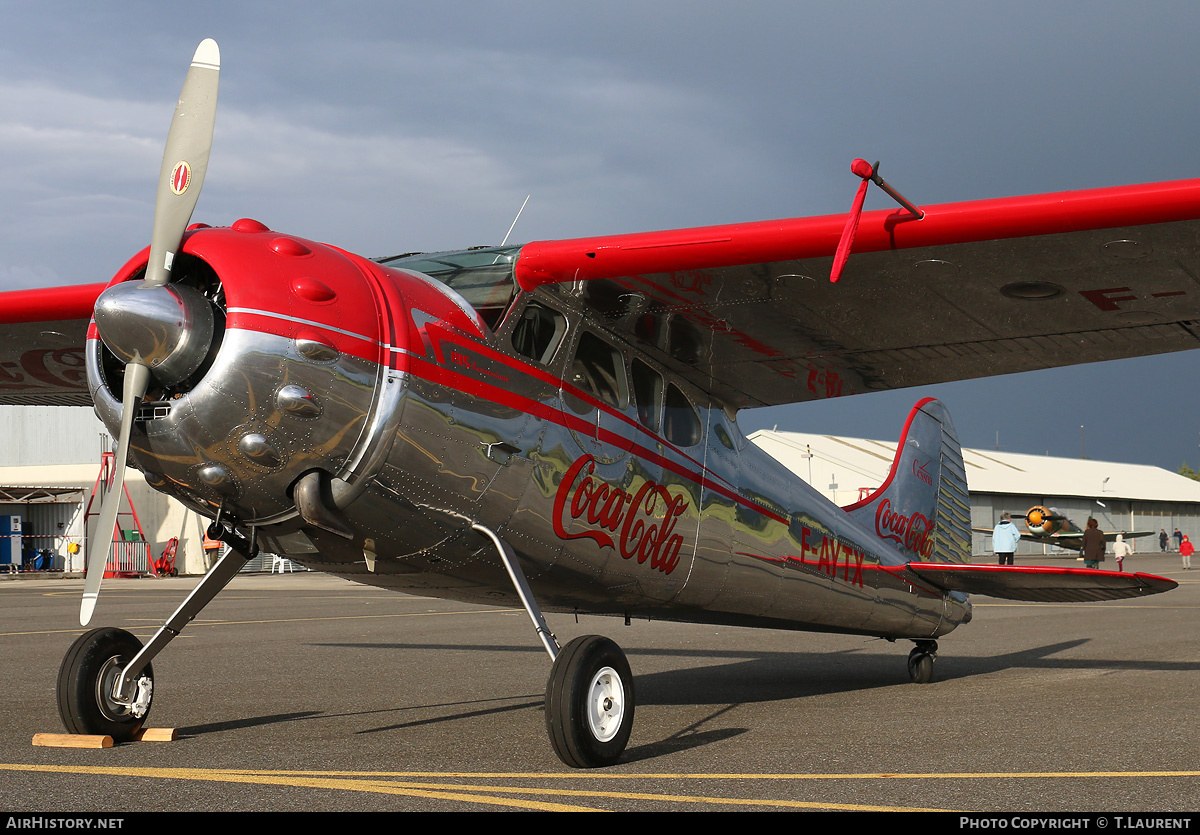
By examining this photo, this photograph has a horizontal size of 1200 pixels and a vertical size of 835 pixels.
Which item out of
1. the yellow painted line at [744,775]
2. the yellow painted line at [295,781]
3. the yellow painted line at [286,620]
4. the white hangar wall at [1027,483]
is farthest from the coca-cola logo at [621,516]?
the white hangar wall at [1027,483]

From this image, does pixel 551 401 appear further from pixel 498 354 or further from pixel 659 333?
pixel 659 333

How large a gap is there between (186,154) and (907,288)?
12.8ft

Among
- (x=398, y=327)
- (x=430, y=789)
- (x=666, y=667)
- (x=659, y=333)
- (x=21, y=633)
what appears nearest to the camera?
(x=430, y=789)

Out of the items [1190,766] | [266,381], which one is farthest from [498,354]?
[1190,766]

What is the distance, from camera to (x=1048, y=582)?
26.8ft

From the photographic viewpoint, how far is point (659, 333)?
6785 millimetres

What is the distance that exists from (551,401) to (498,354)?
42cm

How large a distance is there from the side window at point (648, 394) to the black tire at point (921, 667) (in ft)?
13.0

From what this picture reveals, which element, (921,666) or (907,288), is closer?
A: (907,288)

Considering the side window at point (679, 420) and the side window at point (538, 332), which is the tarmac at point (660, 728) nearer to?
the side window at point (679, 420)

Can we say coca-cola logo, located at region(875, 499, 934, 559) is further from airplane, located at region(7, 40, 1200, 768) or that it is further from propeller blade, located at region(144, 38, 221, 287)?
propeller blade, located at region(144, 38, 221, 287)

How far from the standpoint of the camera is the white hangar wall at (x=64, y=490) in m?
40.8

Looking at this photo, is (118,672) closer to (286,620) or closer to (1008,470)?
(286,620)

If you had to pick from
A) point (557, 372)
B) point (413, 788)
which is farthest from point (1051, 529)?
point (413, 788)
